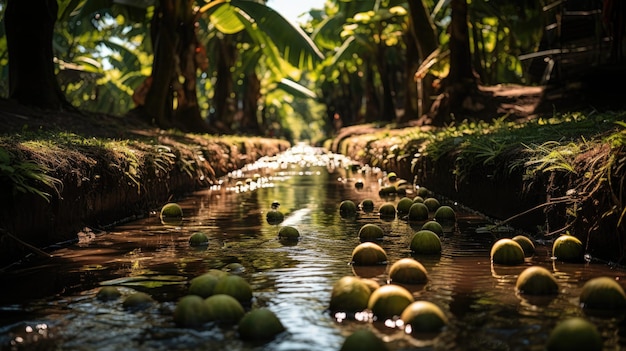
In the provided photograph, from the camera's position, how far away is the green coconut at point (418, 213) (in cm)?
959

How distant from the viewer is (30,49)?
15.5m

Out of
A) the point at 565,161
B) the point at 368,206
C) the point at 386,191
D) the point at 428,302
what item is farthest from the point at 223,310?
the point at 386,191

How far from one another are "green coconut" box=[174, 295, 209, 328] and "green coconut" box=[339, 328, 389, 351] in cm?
106

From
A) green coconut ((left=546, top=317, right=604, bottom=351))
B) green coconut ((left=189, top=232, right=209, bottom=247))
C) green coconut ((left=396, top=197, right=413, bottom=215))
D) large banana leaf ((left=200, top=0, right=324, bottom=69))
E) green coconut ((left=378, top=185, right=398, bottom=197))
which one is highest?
large banana leaf ((left=200, top=0, right=324, bottom=69))

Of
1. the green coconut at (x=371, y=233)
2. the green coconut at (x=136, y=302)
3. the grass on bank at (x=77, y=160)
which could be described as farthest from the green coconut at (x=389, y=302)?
the grass on bank at (x=77, y=160)

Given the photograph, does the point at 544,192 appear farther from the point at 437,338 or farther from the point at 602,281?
the point at 437,338

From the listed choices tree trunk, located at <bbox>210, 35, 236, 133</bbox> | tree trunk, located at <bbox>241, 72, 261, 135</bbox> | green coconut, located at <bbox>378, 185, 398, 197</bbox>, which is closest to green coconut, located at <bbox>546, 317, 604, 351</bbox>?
green coconut, located at <bbox>378, 185, 398, 197</bbox>

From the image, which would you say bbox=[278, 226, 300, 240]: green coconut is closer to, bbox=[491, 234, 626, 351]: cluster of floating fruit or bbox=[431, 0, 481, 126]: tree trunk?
bbox=[491, 234, 626, 351]: cluster of floating fruit

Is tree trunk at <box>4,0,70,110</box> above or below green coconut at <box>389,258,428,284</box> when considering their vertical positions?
above

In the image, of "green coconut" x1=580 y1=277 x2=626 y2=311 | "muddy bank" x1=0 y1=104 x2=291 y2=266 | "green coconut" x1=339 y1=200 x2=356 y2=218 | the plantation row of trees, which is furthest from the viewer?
the plantation row of trees

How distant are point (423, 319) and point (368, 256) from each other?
2.14 m

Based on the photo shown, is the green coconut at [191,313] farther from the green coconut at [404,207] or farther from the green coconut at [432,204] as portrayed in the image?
the green coconut at [432,204]

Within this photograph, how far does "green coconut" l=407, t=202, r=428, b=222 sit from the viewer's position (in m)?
9.59

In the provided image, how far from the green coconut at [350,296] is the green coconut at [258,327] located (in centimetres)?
63
